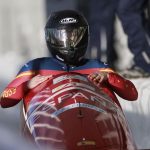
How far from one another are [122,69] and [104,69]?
2338 mm

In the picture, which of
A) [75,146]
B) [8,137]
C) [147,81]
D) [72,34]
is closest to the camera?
[75,146]

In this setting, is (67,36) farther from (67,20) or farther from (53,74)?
(53,74)

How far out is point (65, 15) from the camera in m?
4.49

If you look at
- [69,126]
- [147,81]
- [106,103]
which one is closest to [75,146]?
[69,126]

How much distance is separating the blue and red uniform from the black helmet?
0.20 ft

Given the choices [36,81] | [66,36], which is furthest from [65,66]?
[36,81]

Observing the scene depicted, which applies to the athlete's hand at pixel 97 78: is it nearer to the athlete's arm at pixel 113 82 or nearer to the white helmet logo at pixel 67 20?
the athlete's arm at pixel 113 82

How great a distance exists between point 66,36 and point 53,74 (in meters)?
0.25

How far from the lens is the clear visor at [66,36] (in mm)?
4367

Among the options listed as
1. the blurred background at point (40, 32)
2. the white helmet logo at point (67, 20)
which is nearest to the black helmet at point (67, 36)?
the white helmet logo at point (67, 20)

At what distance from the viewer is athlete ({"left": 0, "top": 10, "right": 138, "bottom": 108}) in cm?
427

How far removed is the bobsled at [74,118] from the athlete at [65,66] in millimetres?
230

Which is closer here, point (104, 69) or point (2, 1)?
point (104, 69)

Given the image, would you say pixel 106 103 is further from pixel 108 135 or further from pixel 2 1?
pixel 2 1
